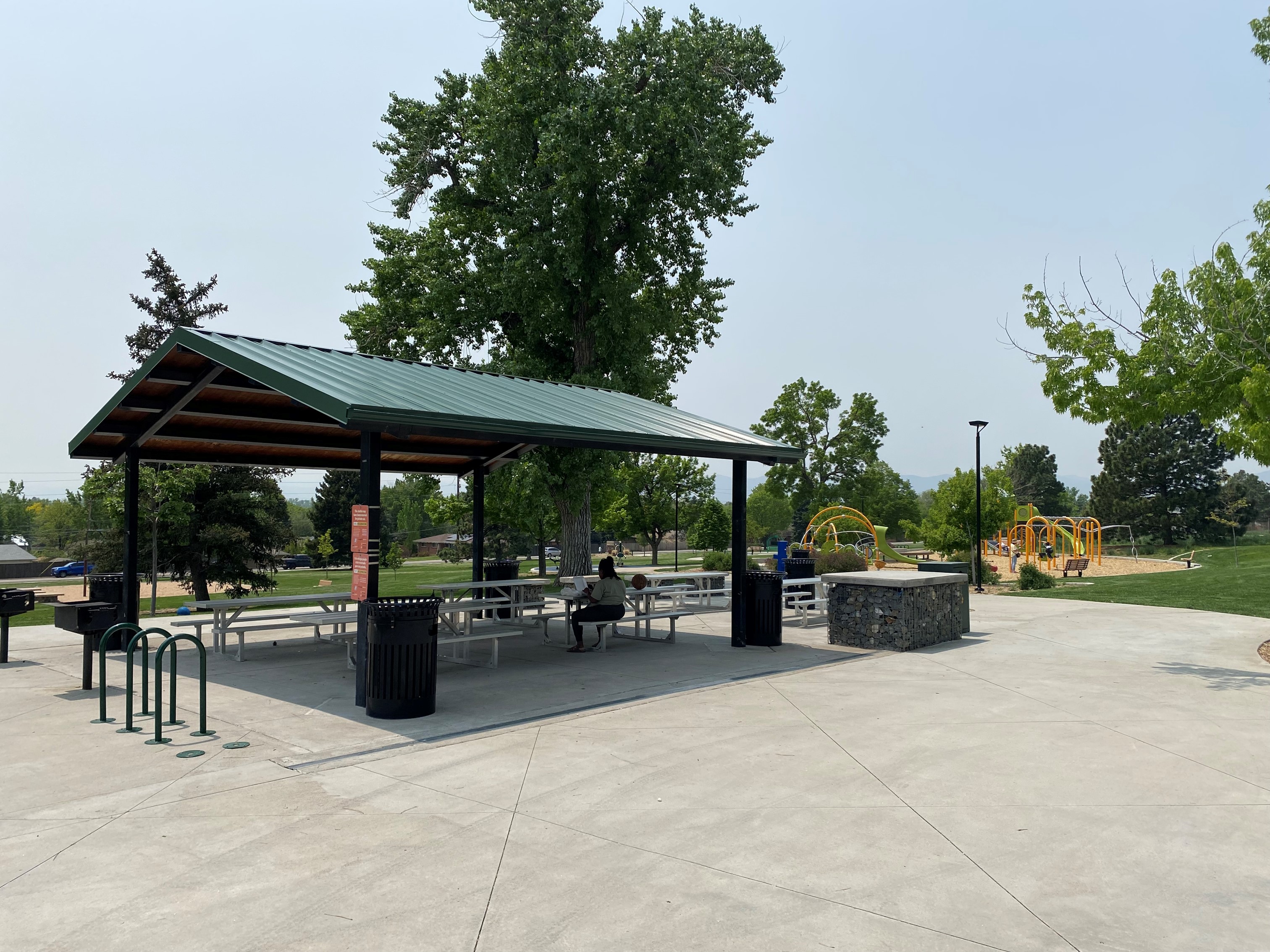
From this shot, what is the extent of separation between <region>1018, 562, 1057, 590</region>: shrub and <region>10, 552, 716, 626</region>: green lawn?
17448 mm

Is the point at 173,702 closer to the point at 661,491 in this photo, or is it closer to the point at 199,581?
the point at 199,581

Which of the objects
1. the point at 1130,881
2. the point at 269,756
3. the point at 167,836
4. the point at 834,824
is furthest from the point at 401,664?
the point at 1130,881

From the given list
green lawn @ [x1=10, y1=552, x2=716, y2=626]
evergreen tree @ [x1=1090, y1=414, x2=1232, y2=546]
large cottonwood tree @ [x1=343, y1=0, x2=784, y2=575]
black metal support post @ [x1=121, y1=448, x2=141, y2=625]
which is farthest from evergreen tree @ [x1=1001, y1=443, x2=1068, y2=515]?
black metal support post @ [x1=121, y1=448, x2=141, y2=625]

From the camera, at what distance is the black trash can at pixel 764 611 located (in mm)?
12953

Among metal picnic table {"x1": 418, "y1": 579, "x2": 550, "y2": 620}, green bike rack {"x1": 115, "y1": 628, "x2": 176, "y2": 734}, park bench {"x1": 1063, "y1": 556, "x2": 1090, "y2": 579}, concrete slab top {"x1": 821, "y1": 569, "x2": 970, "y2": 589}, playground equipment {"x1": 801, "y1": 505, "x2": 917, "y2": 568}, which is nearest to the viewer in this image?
green bike rack {"x1": 115, "y1": 628, "x2": 176, "y2": 734}

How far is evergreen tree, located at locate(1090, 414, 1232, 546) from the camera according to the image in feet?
232

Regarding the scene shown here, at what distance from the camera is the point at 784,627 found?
15.9 m

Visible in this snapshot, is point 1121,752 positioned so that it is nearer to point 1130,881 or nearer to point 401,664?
point 1130,881

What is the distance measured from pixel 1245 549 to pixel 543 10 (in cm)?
5434

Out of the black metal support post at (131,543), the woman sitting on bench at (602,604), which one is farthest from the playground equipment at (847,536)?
the black metal support post at (131,543)

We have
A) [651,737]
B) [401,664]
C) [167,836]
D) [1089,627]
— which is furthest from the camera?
[1089,627]

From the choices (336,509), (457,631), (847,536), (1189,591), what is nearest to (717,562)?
(847,536)

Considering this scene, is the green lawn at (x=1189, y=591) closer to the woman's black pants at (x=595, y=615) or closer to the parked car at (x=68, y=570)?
the woman's black pants at (x=595, y=615)

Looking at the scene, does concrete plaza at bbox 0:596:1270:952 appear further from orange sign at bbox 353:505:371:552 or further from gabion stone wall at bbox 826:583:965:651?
gabion stone wall at bbox 826:583:965:651
